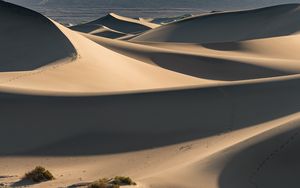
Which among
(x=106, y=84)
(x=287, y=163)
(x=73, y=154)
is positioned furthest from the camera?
(x=106, y=84)

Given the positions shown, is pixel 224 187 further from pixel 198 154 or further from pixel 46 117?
pixel 46 117

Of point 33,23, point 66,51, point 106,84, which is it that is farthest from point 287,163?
point 33,23

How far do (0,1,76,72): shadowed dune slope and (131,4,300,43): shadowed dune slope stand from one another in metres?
28.3

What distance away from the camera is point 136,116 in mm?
18672

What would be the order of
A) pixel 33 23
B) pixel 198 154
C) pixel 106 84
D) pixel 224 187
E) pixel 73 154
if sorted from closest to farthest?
pixel 224 187 < pixel 198 154 < pixel 73 154 < pixel 106 84 < pixel 33 23

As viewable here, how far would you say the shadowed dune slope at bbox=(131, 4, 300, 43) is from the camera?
63.7 meters

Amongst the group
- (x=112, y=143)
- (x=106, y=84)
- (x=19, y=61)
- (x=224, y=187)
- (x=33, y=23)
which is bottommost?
(x=224, y=187)

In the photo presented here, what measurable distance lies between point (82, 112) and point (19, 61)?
1135cm

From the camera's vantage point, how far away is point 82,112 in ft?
61.5

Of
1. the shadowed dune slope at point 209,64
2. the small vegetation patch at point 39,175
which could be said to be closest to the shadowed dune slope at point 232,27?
the shadowed dune slope at point 209,64

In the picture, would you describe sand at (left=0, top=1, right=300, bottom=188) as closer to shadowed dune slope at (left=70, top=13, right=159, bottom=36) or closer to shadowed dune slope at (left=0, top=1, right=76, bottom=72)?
shadowed dune slope at (left=0, top=1, right=76, bottom=72)

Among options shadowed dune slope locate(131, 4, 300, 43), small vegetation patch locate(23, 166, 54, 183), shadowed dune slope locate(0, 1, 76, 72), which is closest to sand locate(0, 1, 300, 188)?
shadowed dune slope locate(0, 1, 76, 72)

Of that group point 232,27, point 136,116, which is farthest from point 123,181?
point 232,27

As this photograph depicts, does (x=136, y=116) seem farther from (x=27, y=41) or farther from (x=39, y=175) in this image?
(x=27, y=41)
